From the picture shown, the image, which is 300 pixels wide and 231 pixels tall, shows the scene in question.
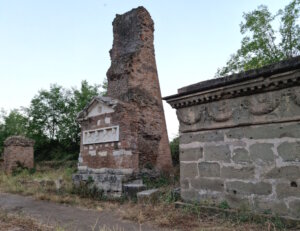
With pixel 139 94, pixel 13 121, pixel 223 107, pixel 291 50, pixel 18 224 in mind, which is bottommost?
pixel 18 224

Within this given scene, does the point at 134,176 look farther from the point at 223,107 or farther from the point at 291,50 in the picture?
the point at 291,50

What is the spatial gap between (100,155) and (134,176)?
160 centimetres

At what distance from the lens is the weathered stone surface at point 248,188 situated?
4.73 metres

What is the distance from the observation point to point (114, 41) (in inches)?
448

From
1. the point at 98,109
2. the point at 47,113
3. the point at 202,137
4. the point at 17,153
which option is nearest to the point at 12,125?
the point at 47,113

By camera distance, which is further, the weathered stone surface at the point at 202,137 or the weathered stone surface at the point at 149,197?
the weathered stone surface at the point at 149,197

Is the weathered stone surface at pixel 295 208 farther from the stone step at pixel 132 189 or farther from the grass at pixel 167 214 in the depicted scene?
the stone step at pixel 132 189

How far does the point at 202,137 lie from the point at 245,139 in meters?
1.02

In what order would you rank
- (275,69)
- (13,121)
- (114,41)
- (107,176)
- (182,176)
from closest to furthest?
(275,69) < (182,176) < (107,176) < (114,41) < (13,121)

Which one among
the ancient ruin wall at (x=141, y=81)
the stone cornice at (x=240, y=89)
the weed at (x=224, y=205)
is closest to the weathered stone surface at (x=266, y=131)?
the stone cornice at (x=240, y=89)

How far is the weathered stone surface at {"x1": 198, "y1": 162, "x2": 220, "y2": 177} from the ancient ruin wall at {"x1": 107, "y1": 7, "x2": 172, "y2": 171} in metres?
4.05

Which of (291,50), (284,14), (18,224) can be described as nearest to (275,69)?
(18,224)

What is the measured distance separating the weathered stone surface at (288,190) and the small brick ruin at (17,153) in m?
16.1

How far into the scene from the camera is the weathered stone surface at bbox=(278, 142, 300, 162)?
444 cm
